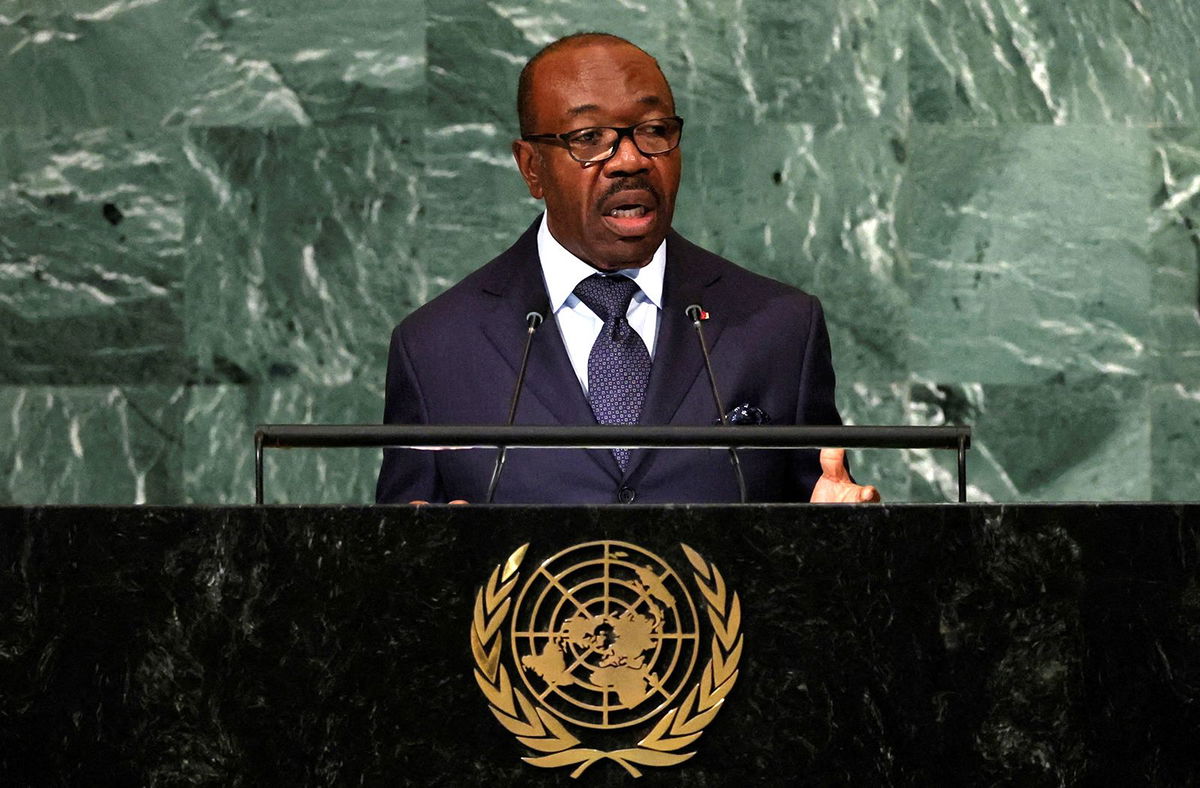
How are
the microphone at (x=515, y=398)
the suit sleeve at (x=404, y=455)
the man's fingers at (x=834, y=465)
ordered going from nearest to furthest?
the microphone at (x=515, y=398) < the man's fingers at (x=834, y=465) < the suit sleeve at (x=404, y=455)

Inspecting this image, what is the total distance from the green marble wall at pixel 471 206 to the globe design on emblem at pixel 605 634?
8.95 ft

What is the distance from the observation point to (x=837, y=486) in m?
2.37

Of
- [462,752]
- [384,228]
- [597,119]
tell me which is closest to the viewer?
[462,752]

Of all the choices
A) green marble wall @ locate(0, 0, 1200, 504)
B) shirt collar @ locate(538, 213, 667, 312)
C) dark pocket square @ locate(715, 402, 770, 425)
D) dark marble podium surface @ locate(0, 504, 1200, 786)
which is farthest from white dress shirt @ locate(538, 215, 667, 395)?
green marble wall @ locate(0, 0, 1200, 504)

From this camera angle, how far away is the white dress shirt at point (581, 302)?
9.36 feet

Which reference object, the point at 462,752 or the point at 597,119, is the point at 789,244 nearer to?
the point at 597,119

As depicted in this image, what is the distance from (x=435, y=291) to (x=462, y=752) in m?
2.77

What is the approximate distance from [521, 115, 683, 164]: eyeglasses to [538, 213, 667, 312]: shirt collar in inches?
7.1

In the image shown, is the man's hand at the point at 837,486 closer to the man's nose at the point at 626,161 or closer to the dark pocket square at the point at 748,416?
the dark pocket square at the point at 748,416

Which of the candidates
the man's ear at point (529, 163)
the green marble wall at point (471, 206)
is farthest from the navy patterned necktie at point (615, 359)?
the green marble wall at point (471, 206)

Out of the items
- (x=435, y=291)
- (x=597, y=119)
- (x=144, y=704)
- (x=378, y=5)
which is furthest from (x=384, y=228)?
(x=144, y=704)

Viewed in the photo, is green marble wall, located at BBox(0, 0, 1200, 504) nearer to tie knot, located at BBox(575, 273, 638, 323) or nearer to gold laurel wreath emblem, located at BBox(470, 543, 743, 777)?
tie knot, located at BBox(575, 273, 638, 323)

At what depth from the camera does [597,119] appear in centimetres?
283

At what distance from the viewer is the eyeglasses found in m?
2.79
